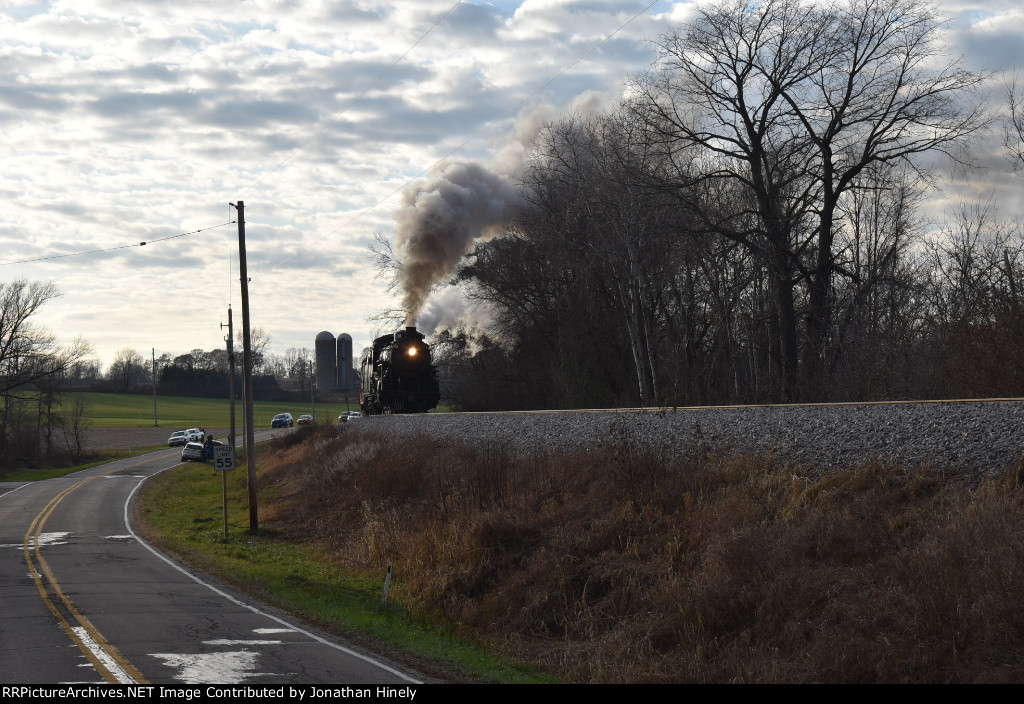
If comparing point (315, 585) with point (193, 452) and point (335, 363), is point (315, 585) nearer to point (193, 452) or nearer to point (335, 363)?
point (193, 452)

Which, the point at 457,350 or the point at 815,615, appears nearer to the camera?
the point at 815,615

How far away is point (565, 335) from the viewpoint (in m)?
39.3

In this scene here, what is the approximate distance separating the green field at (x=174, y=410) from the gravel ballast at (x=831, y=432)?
254 feet

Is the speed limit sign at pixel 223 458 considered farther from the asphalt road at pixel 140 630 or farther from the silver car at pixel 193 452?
the silver car at pixel 193 452

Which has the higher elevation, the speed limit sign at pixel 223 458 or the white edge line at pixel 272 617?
the speed limit sign at pixel 223 458

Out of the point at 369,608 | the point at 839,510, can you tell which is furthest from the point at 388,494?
the point at 839,510

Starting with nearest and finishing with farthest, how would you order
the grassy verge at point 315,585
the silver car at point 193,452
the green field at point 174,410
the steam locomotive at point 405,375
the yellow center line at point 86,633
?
the yellow center line at point 86,633, the grassy verge at point 315,585, the steam locomotive at point 405,375, the silver car at point 193,452, the green field at point 174,410

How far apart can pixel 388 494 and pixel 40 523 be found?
514 inches

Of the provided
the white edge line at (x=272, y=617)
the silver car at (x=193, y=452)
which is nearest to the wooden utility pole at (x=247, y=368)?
the white edge line at (x=272, y=617)

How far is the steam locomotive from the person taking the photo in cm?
3881

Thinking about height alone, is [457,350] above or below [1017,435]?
above

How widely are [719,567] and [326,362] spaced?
109 metres

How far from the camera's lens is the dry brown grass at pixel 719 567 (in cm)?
1009

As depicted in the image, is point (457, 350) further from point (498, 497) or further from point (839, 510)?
point (839, 510)
